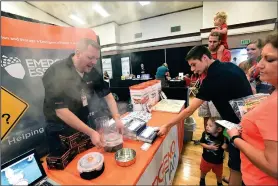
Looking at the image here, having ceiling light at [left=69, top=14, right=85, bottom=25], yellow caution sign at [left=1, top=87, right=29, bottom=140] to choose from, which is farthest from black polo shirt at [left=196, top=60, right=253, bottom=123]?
yellow caution sign at [left=1, top=87, right=29, bottom=140]

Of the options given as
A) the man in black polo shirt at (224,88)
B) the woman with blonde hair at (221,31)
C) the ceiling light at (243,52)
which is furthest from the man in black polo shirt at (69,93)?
the ceiling light at (243,52)

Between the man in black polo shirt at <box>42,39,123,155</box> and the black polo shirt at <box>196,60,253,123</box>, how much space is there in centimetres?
77

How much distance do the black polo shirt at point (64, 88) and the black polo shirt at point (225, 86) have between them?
0.96 metres

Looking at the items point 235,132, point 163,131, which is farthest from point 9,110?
point 235,132

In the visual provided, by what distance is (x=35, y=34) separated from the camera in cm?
111

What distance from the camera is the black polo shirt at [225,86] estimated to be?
1118mm

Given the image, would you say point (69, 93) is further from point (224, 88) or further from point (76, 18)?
point (224, 88)

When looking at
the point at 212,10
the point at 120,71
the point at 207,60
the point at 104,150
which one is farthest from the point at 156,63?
the point at 104,150

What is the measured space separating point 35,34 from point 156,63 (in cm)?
680

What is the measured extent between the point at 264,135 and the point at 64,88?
3.68 ft

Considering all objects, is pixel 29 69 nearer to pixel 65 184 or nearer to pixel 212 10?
pixel 65 184

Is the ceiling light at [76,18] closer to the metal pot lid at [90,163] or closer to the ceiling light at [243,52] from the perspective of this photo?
the metal pot lid at [90,163]

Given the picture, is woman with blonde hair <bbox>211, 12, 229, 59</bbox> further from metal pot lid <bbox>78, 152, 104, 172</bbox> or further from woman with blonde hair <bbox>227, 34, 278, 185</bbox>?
metal pot lid <bbox>78, 152, 104, 172</bbox>

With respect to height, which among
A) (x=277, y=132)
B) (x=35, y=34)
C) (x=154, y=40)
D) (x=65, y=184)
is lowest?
(x=65, y=184)
